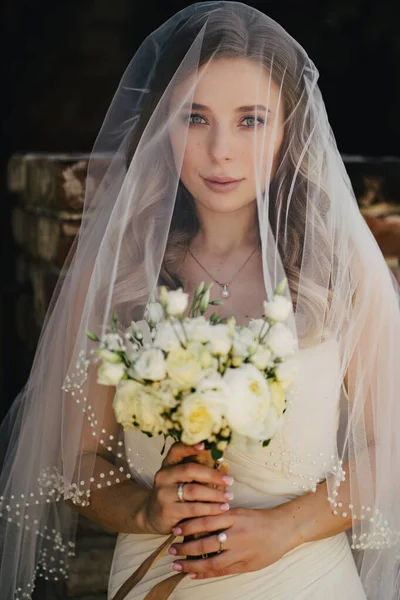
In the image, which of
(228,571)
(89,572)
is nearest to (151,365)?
(228,571)

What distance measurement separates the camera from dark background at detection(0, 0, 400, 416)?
4605mm

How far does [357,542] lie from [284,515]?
0.21 meters

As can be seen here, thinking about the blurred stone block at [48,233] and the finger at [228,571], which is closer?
the finger at [228,571]

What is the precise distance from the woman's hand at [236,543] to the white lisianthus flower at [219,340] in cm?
46

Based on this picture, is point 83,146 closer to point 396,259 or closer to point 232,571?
point 396,259

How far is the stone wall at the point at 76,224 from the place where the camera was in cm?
328

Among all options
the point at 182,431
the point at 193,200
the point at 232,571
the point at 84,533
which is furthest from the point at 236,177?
the point at 84,533

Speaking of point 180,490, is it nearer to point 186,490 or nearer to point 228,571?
point 186,490

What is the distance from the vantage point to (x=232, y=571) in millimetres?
2158

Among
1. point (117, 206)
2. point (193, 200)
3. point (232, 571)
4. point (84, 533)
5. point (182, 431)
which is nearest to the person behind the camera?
point (182, 431)

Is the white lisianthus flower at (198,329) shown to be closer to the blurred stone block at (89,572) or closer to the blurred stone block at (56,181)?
the blurred stone block at (56,181)

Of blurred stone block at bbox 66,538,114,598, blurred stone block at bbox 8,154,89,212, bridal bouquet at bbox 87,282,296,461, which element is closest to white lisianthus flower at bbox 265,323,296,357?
bridal bouquet at bbox 87,282,296,461

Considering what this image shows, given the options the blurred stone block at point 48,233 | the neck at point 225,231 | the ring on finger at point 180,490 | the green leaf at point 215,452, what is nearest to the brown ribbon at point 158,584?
the ring on finger at point 180,490

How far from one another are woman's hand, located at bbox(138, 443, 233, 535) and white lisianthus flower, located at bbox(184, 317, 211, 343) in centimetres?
28
